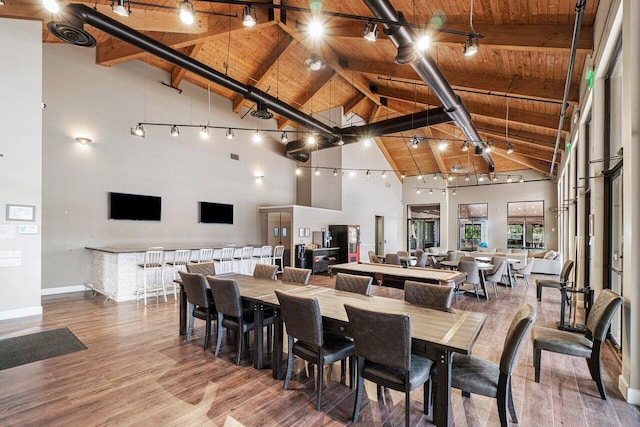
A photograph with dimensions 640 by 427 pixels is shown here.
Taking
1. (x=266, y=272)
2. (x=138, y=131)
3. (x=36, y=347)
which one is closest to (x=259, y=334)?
(x=266, y=272)

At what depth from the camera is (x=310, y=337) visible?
2461mm

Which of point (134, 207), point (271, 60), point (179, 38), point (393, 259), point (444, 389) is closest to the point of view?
point (444, 389)

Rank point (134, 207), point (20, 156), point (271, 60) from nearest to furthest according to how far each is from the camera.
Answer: point (20, 156) < point (134, 207) < point (271, 60)

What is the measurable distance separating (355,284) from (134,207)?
20.9ft

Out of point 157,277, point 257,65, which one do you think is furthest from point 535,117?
point 157,277

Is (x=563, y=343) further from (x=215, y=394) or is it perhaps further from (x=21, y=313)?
(x=21, y=313)

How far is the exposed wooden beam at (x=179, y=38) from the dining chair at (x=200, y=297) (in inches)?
182

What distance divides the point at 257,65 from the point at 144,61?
287 centimetres

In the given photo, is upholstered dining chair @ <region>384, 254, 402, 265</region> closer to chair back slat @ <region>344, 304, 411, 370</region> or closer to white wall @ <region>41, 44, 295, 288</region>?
white wall @ <region>41, 44, 295, 288</region>

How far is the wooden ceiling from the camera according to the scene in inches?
157

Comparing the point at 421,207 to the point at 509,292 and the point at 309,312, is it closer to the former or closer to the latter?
the point at 509,292

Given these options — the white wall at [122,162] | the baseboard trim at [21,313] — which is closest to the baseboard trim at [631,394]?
the baseboard trim at [21,313]

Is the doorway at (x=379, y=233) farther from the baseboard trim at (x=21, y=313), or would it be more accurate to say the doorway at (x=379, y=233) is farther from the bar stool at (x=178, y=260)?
the baseboard trim at (x=21, y=313)

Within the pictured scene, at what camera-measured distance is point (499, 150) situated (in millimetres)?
10406
